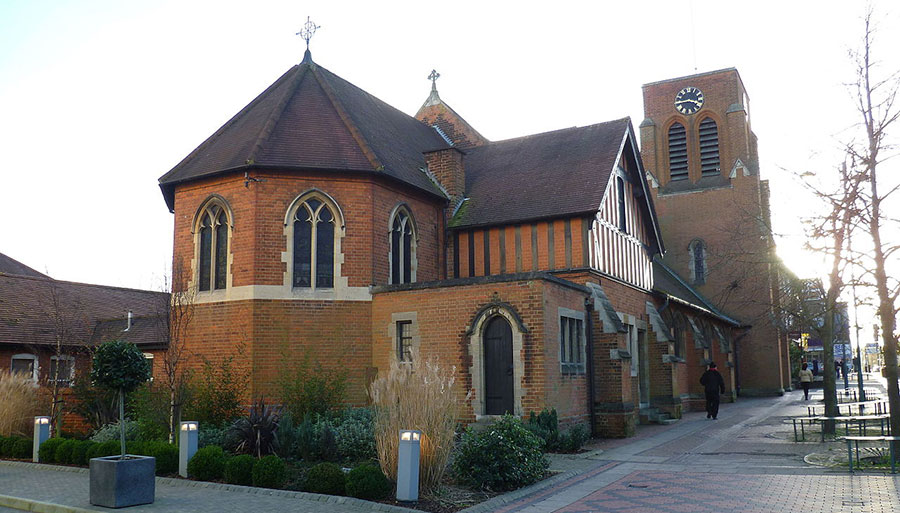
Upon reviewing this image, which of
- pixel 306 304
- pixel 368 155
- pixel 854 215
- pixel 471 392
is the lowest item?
pixel 471 392

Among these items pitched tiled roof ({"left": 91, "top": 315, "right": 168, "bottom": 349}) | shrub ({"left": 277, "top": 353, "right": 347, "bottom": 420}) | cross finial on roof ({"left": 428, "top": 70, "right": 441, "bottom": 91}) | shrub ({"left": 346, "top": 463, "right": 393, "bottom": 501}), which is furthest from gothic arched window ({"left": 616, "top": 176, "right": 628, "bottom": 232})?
shrub ({"left": 346, "top": 463, "right": 393, "bottom": 501})

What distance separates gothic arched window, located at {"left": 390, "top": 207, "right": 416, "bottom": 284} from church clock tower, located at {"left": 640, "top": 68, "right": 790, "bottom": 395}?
21.0 metres

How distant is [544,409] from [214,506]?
773 cm

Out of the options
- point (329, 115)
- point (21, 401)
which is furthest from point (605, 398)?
point (21, 401)

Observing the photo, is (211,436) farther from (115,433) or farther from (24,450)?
(24,450)

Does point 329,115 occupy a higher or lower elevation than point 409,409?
higher

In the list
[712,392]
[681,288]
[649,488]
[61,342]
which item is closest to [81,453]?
[61,342]

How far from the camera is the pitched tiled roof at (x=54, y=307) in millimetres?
23625

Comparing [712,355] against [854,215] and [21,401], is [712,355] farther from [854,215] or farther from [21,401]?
[21,401]

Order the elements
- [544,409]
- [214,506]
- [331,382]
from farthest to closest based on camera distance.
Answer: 1. [331,382]
2. [544,409]
3. [214,506]

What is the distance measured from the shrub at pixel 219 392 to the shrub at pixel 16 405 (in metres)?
4.02

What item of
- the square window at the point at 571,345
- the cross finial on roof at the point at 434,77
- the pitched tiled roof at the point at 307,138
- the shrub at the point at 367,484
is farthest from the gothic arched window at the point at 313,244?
the cross finial on roof at the point at 434,77

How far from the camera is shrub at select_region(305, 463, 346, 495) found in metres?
10.3

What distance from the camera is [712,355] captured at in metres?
32.4
